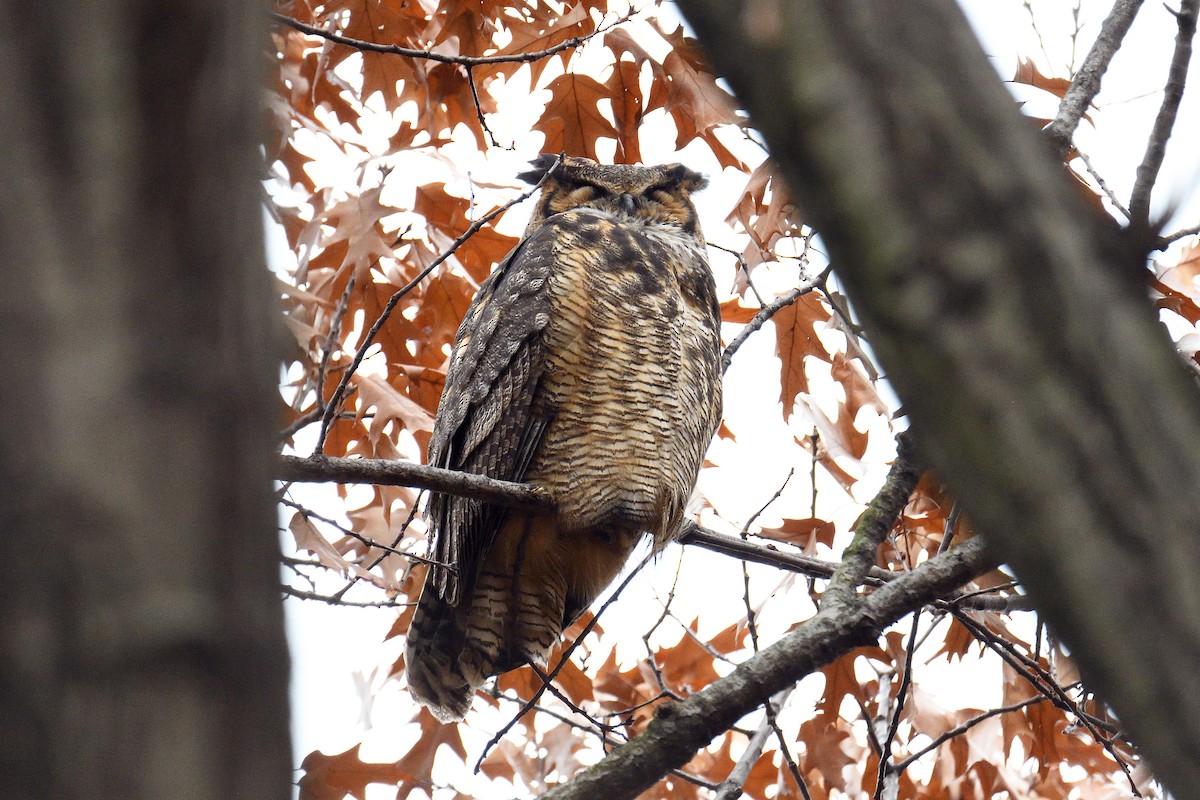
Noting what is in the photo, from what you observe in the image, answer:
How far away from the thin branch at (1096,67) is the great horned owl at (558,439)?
1464mm

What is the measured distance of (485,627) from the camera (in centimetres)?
385

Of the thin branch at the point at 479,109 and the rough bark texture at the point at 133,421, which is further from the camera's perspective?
the thin branch at the point at 479,109

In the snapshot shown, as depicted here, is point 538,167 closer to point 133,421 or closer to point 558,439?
point 558,439

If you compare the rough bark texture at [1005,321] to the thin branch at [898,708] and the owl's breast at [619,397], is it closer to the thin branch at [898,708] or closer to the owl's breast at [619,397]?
the thin branch at [898,708]

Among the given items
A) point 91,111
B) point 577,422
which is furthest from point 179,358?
point 577,422

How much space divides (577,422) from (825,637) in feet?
4.47

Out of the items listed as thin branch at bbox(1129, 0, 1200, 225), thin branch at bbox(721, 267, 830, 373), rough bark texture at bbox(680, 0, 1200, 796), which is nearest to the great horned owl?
thin branch at bbox(721, 267, 830, 373)

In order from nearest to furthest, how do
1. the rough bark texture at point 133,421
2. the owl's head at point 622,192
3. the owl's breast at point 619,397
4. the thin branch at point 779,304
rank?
the rough bark texture at point 133,421 → the thin branch at point 779,304 → the owl's breast at point 619,397 → the owl's head at point 622,192

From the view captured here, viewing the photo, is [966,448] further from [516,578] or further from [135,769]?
[516,578]

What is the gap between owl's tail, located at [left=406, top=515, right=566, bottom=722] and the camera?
12.5ft

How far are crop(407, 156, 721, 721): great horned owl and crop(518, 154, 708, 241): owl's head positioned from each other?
646 millimetres

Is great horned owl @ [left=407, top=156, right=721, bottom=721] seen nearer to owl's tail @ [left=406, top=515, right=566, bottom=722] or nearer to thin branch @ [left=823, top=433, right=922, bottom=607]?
owl's tail @ [left=406, top=515, right=566, bottom=722]

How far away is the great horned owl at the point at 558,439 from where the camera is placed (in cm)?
369

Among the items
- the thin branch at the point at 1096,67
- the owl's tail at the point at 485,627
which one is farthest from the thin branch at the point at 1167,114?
the owl's tail at the point at 485,627
